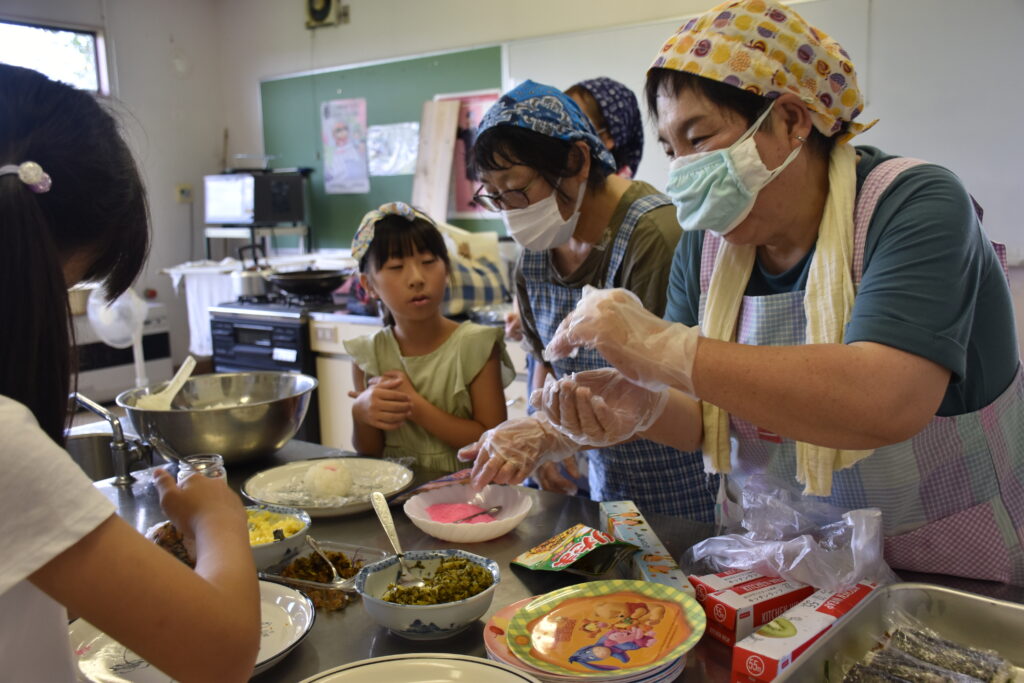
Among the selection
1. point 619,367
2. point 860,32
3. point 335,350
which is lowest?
point 335,350

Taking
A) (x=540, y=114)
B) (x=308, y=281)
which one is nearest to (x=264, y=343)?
(x=308, y=281)

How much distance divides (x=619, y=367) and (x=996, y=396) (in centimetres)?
53

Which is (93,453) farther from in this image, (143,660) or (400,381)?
(143,660)

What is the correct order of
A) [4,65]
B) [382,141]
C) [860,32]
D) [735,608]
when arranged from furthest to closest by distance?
[382,141], [860,32], [735,608], [4,65]

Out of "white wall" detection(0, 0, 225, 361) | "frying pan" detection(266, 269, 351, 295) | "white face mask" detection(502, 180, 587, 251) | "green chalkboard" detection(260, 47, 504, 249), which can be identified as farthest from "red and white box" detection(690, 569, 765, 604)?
"white wall" detection(0, 0, 225, 361)

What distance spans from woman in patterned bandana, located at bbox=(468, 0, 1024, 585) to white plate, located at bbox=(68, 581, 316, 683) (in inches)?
19.2

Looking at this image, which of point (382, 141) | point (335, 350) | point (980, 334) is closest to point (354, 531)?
point (980, 334)

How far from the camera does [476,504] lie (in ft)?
4.54

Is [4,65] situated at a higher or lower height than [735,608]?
higher

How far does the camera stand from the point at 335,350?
387 centimetres

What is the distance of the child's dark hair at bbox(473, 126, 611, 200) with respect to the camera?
156 centimetres

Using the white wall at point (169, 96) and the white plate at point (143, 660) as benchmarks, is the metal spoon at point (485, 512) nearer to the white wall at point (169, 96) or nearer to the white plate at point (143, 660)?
the white plate at point (143, 660)

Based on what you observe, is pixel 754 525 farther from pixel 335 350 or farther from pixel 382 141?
pixel 382 141

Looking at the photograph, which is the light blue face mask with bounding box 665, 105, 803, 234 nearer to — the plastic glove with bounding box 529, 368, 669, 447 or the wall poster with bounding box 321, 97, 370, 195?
the plastic glove with bounding box 529, 368, 669, 447
